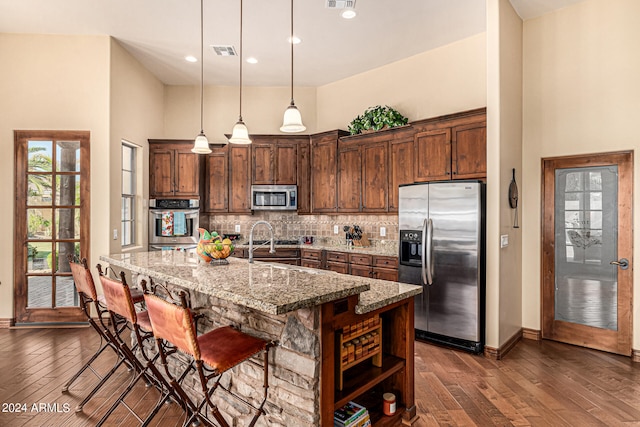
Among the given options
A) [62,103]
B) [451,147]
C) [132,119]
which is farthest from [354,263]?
[62,103]

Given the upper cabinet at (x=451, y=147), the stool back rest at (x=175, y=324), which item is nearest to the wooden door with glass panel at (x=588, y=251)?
the upper cabinet at (x=451, y=147)

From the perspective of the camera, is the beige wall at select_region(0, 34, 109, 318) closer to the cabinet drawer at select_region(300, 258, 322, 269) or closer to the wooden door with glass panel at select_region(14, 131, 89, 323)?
the wooden door with glass panel at select_region(14, 131, 89, 323)

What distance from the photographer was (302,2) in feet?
12.5

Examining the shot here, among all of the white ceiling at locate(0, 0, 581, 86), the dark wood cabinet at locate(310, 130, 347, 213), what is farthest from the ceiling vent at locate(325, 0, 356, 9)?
the dark wood cabinet at locate(310, 130, 347, 213)

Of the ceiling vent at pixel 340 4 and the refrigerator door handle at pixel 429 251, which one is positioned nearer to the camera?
the ceiling vent at pixel 340 4

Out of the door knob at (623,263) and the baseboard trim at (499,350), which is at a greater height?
the door knob at (623,263)

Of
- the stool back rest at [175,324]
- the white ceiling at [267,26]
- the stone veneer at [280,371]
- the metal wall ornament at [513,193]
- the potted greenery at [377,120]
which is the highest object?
the white ceiling at [267,26]

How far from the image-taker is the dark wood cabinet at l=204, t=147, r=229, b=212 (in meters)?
5.86

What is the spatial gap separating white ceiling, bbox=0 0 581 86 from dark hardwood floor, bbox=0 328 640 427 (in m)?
3.65

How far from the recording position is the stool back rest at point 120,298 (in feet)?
7.04

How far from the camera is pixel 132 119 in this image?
5105mm

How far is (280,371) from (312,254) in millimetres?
3439

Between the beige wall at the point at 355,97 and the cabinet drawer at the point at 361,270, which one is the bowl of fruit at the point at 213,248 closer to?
the cabinet drawer at the point at 361,270

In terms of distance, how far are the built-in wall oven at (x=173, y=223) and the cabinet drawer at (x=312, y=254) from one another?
5.41 feet
